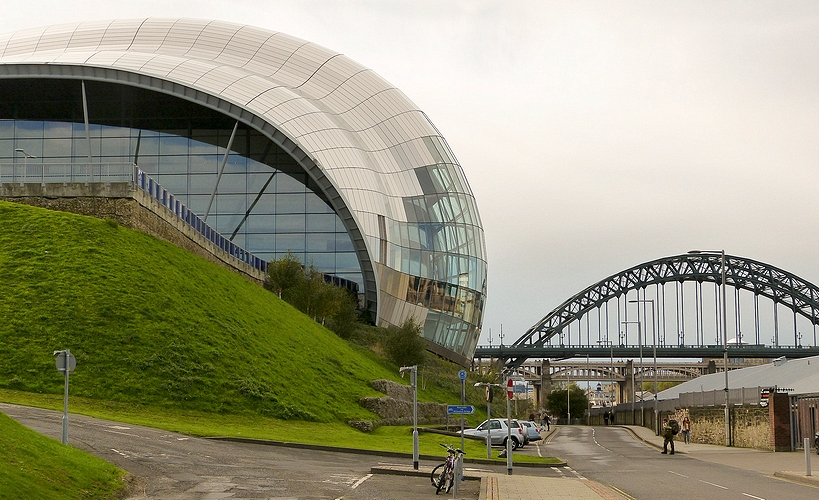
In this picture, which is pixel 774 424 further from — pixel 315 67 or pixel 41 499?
pixel 315 67

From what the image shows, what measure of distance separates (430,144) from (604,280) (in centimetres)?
10579

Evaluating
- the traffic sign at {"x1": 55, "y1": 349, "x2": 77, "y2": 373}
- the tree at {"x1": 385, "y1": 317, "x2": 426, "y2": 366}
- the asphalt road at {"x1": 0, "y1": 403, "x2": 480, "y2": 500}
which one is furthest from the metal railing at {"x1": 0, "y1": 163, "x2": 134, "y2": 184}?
the traffic sign at {"x1": 55, "y1": 349, "x2": 77, "y2": 373}

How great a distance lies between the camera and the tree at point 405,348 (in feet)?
196

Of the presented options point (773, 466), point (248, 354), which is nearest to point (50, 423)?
point (248, 354)

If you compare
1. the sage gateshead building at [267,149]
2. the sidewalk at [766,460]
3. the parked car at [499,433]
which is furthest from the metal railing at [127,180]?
the sidewalk at [766,460]

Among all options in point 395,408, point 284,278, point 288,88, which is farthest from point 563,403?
point 395,408

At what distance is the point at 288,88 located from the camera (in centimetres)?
7319

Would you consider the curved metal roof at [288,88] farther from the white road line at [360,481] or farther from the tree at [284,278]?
the white road line at [360,481]

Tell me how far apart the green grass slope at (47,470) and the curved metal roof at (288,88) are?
150 ft

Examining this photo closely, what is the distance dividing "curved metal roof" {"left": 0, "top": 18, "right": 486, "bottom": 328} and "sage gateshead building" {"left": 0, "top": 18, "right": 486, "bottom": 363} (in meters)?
0.13

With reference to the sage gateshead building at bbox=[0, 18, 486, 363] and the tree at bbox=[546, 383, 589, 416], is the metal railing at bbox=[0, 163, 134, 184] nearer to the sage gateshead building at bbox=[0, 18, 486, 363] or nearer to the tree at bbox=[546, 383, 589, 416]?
the sage gateshead building at bbox=[0, 18, 486, 363]

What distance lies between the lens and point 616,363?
194 metres

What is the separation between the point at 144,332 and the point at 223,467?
1448 centimetres

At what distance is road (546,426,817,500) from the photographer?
22969 millimetres
